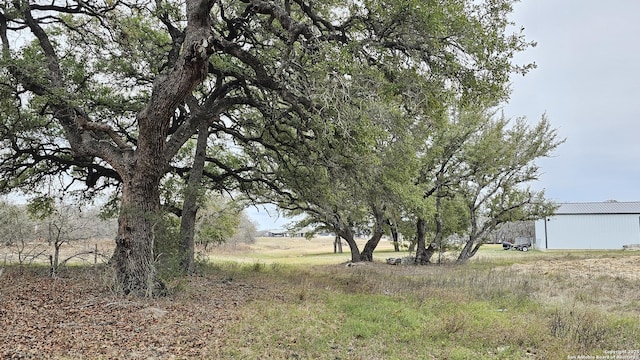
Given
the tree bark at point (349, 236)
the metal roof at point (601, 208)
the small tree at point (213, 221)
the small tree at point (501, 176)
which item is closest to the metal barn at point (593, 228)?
the metal roof at point (601, 208)

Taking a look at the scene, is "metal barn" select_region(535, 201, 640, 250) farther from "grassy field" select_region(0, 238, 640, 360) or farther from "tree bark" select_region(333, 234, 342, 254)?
"grassy field" select_region(0, 238, 640, 360)

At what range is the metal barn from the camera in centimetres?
4219

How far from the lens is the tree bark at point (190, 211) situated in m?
12.5

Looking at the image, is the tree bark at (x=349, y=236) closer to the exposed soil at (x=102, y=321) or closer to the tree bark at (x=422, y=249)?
the tree bark at (x=422, y=249)

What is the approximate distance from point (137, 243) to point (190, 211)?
15.0 ft

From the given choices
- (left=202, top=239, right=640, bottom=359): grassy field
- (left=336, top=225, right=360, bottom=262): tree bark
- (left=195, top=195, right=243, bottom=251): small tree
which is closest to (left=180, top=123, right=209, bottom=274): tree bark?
(left=195, top=195, right=243, bottom=251): small tree

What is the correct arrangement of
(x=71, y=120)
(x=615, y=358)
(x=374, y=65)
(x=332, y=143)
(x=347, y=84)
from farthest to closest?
(x=332, y=143)
(x=71, y=120)
(x=374, y=65)
(x=347, y=84)
(x=615, y=358)

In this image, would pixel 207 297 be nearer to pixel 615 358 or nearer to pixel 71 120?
pixel 71 120

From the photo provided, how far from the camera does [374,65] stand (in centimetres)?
895

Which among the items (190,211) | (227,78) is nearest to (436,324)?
(190,211)

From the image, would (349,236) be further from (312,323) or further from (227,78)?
(312,323)

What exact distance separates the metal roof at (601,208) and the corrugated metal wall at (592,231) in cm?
41

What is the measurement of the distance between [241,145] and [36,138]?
246 inches

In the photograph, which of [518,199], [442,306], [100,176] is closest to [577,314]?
[442,306]
